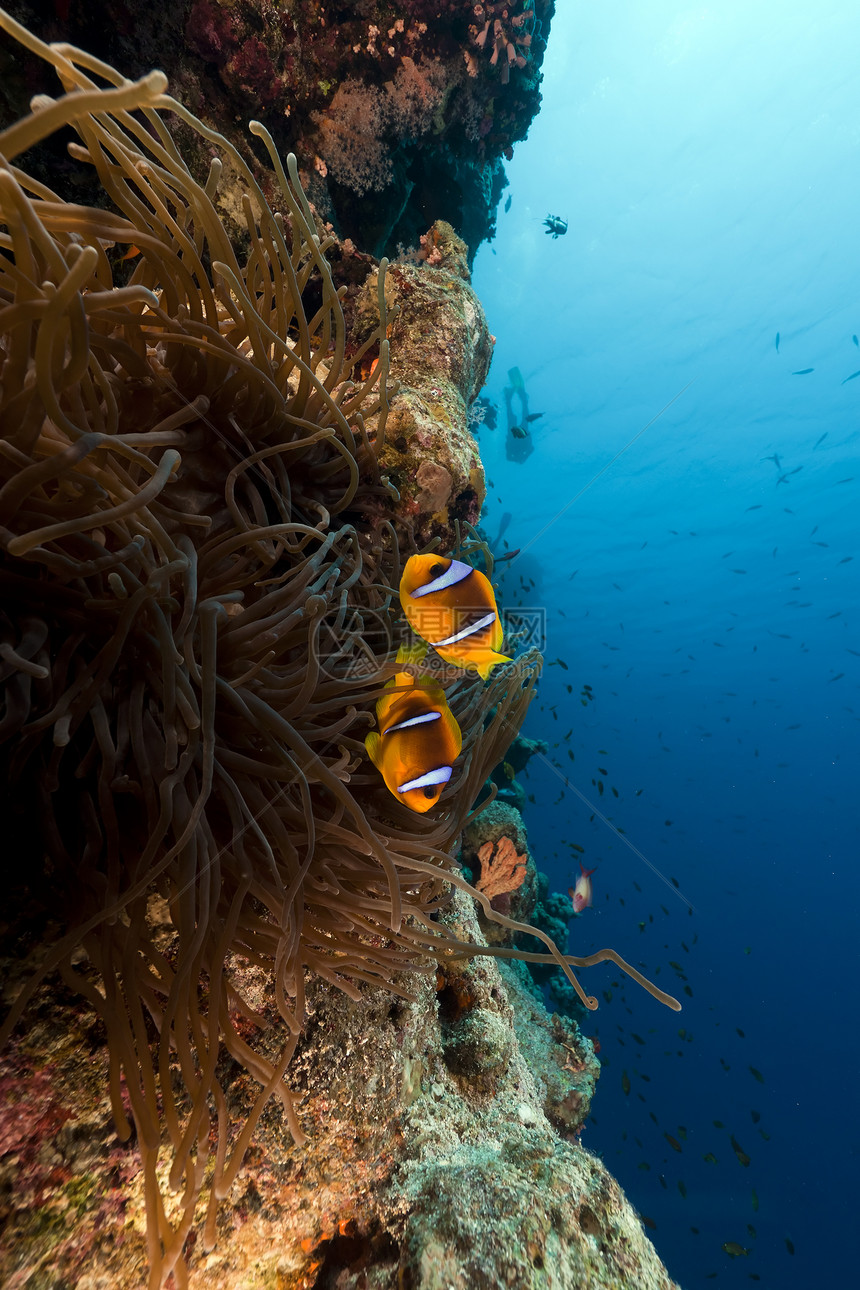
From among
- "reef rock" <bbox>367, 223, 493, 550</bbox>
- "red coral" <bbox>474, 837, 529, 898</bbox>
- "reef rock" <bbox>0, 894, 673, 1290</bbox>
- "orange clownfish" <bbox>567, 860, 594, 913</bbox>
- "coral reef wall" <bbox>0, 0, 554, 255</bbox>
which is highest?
"coral reef wall" <bbox>0, 0, 554, 255</bbox>

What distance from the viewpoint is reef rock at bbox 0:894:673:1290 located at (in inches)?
43.1

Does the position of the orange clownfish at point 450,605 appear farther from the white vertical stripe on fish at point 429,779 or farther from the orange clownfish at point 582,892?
the orange clownfish at point 582,892

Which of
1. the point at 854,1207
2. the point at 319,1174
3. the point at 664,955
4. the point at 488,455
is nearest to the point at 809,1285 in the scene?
the point at 854,1207

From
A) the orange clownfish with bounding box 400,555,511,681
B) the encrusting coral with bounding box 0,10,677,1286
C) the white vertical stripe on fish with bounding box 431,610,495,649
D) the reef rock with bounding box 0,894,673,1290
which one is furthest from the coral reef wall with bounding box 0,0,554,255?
the reef rock with bounding box 0,894,673,1290

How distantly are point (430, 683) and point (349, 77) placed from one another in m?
4.94

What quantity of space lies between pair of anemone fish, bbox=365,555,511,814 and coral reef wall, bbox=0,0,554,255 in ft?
9.99

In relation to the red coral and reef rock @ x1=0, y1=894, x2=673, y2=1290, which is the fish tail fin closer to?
reef rock @ x1=0, y1=894, x2=673, y2=1290

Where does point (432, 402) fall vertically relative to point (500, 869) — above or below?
above

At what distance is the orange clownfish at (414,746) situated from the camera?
1.38m

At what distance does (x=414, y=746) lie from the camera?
1.38 metres

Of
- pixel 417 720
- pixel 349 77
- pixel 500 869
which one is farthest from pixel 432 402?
pixel 500 869

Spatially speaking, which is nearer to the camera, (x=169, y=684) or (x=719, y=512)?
(x=169, y=684)

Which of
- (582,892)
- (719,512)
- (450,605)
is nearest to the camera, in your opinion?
(450,605)

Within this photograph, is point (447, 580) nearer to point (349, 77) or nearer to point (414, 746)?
point (414, 746)
